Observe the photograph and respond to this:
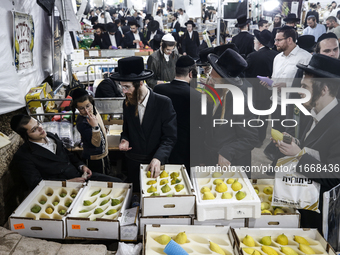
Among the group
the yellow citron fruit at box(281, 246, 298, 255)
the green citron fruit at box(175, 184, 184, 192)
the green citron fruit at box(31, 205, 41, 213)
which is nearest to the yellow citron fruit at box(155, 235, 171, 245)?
the green citron fruit at box(175, 184, 184, 192)

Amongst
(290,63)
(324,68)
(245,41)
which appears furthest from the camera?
(245,41)

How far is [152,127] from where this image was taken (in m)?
2.95

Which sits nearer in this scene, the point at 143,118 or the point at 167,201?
the point at 167,201

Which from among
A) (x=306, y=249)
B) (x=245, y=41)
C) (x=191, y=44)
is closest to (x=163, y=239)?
(x=306, y=249)

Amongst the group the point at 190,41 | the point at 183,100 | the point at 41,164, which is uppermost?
the point at 190,41

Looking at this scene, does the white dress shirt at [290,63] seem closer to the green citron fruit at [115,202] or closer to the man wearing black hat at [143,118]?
the man wearing black hat at [143,118]

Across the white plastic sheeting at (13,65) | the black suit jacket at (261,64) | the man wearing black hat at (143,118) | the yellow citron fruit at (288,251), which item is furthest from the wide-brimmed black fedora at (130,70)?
the black suit jacket at (261,64)

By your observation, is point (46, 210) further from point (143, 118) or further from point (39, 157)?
point (143, 118)

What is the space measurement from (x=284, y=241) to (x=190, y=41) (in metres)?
9.53

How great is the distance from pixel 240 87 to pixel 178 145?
1.06m

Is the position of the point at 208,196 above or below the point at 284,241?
above

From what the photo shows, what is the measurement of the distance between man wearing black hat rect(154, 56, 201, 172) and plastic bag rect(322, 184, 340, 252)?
1.64 metres

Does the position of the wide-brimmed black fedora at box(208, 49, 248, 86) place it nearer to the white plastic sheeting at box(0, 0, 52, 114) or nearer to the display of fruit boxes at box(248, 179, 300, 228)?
the display of fruit boxes at box(248, 179, 300, 228)

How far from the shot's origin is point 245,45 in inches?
287
